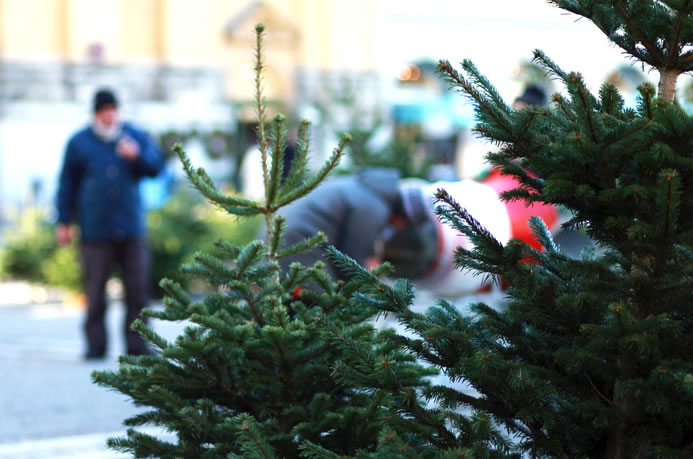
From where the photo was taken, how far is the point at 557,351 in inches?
81.4

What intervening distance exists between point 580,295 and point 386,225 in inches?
128

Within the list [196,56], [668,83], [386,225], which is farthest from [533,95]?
[196,56]

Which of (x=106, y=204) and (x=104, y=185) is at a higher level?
(x=104, y=185)

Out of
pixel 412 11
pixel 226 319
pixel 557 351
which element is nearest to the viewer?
pixel 557 351

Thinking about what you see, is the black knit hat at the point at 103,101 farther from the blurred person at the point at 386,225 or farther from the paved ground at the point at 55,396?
the blurred person at the point at 386,225

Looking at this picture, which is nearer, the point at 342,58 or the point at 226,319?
the point at 226,319

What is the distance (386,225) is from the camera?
5.20 m

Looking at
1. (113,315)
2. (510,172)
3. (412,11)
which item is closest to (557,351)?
(510,172)

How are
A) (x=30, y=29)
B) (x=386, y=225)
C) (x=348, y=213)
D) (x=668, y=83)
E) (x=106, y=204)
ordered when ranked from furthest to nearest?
(x=30, y=29) < (x=106, y=204) < (x=386, y=225) < (x=348, y=213) < (x=668, y=83)

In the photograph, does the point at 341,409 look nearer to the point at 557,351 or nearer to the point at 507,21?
the point at 557,351

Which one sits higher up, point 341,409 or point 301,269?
point 301,269

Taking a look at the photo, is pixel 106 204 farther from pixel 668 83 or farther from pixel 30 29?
pixel 30 29

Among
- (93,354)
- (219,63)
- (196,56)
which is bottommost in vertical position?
(93,354)

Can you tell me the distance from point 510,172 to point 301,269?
708 millimetres
